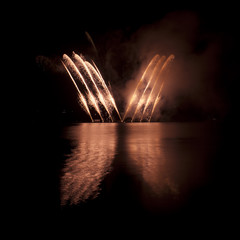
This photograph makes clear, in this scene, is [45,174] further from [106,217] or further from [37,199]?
[106,217]

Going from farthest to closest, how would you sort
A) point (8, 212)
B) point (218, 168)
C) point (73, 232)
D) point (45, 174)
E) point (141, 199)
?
1. point (218, 168)
2. point (45, 174)
3. point (141, 199)
4. point (8, 212)
5. point (73, 232)

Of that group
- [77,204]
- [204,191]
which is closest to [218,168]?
[204,191]

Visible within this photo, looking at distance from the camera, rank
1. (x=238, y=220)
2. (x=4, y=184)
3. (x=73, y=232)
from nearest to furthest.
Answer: (x=73, y=232)
(x=238, y=220)
(x=4, y=184)

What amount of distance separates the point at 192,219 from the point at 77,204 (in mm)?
3181

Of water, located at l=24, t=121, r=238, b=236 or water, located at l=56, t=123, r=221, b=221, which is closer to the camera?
water, located at l=24, t=121, r=238, b=236

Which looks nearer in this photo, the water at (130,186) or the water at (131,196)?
the water at (131,196)

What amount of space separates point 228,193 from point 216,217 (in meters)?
2.65

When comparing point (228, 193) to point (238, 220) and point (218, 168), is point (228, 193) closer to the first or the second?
point (238, 220)

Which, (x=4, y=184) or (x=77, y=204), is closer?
(x=77, y=204)

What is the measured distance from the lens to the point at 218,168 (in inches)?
631

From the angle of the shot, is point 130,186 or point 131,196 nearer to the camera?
point 131,196

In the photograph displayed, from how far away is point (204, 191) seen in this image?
1093 centimetres

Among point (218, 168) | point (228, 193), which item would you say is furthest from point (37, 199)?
point (218, 168)

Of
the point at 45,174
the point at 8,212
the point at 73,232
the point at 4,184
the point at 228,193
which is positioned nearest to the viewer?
the point at 73,232
